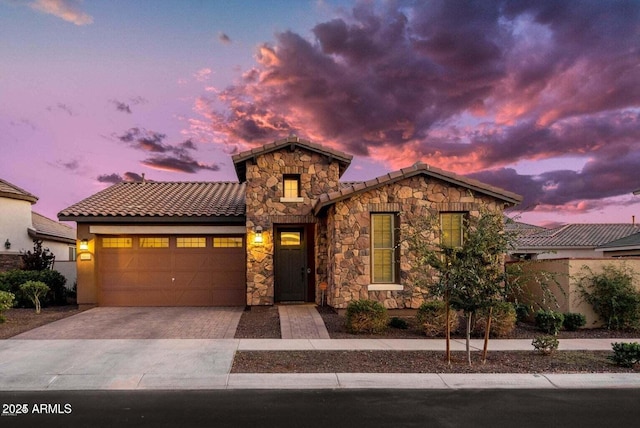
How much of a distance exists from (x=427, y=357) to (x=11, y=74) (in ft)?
49.9

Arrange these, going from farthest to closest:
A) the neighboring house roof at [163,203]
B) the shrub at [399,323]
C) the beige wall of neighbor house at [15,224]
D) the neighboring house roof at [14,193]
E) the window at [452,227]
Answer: the neighboring house roof at [14,193] → the beige wall of neighbor house at [15,224] → the neighboring house roof at [163,203] → the window at [452,227] → the shrub at [399,323]

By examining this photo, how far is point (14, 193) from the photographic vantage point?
2016 centimetres

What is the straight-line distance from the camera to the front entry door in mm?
15781

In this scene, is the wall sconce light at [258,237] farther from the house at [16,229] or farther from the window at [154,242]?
the house at [16,229]

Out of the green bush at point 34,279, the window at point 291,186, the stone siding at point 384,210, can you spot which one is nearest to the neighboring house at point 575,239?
the stone siding at point 384,210

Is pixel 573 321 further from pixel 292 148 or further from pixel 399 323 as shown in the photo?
pixel 292 148

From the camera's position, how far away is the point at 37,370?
772cm

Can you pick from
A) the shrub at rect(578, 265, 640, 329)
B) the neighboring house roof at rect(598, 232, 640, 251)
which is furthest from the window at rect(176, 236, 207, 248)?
the neighboring house roof at rect(598, 232, 640, 251)

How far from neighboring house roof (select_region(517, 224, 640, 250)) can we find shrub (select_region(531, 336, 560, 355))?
72.4 feet

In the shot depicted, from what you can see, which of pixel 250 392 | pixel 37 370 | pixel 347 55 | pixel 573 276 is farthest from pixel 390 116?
pixel 37 370

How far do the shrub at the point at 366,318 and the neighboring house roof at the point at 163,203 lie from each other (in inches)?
245

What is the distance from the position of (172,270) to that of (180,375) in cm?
910

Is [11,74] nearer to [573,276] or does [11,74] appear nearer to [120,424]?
[120,424]

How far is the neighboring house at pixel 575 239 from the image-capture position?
101ft
